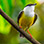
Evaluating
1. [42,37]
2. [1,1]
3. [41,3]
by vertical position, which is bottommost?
[42,37]

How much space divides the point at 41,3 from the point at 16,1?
294mm

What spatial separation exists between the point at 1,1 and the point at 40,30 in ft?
1.77

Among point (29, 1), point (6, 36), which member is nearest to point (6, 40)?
point (6, 36)

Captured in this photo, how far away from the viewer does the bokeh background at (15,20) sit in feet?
3.93

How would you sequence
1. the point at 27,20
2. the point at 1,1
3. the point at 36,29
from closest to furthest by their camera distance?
the point at 27,20, the point at 1,1, the point at 36,29

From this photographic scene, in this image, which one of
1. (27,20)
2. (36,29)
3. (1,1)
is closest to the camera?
(27,20)

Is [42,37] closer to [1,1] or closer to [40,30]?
[40,30]

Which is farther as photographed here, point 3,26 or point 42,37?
point 42,37

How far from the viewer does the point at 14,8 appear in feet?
4.06

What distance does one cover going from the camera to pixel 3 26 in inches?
47.7

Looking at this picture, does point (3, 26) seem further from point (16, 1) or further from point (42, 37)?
point (42, 37)

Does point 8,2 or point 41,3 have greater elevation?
point 41,3

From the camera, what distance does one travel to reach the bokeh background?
1.20 m

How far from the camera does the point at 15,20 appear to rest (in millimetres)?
1210
